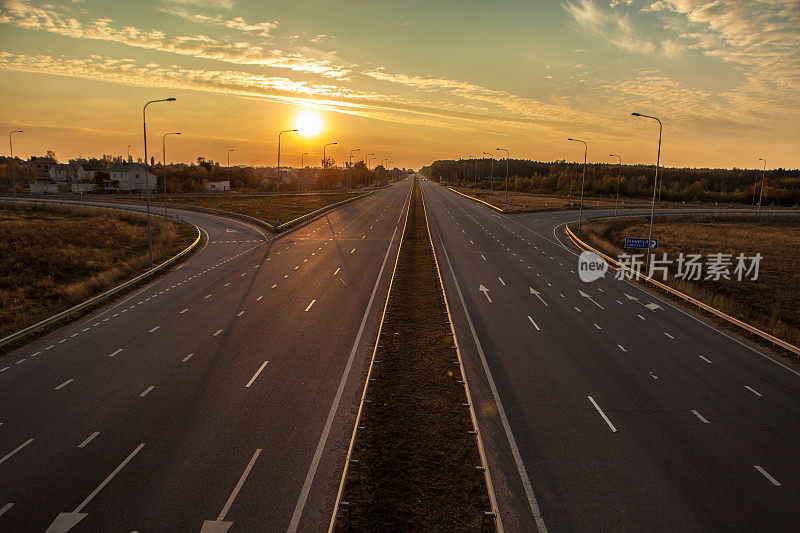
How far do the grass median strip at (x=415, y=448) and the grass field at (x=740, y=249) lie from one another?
16.1m

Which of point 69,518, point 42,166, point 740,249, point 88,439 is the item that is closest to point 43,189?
point 42,166

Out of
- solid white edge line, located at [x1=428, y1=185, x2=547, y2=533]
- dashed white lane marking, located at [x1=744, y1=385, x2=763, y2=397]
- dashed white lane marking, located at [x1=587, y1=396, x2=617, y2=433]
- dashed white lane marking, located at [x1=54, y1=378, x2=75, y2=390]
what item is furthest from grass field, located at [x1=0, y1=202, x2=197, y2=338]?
dashed white lane marking, located at [x1=744, y1=385, x2=763, y2=397]

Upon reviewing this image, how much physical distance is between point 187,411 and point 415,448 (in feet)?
22.5

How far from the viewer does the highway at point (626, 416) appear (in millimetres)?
9656

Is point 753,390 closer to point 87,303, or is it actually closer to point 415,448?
point 415,448

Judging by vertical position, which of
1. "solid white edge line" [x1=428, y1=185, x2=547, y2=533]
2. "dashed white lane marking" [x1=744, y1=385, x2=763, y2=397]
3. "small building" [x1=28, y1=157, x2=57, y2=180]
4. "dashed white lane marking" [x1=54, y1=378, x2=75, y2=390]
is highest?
"small building" [x1=28, y1=157, x2=57, y2=180]

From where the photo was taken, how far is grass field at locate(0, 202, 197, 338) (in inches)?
992

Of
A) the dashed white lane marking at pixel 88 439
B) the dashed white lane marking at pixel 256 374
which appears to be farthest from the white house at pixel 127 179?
the dashed white lane marking at pixel 88 439

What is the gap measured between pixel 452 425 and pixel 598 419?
441 centimetres

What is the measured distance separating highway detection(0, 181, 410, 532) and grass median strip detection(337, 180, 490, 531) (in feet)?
2.35

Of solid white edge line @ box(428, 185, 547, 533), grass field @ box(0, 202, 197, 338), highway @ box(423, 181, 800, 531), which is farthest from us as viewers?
grass field @ box(0, 202, 197, 338)

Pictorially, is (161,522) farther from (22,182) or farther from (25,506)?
(22,182)

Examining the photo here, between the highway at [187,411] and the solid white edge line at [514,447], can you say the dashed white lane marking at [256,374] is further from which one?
the solid white edge line at [514,447]

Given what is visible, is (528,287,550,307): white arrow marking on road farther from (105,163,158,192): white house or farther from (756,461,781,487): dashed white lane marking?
(105,163,158,192): white house
